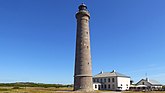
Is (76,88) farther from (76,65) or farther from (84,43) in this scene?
(84,43)

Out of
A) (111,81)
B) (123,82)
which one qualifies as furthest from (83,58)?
(123,82)

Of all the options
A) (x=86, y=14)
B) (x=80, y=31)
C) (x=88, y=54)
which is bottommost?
(x=88, y=54)

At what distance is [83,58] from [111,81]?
21.9m

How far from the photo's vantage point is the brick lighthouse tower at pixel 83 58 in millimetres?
35469

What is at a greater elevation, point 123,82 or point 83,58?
point 83,58

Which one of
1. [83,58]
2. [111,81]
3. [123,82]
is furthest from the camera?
[123,82]

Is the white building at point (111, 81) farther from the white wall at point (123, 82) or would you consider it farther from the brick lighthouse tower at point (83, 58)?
the brick lighthouse tower at point (83, 58)

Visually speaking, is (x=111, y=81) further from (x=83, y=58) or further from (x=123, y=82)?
(x=83, y=58)

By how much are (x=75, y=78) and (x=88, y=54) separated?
5020 mm

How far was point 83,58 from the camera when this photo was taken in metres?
35.7

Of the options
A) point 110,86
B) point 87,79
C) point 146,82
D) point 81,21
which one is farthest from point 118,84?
point 81,21

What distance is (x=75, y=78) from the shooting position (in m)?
36.3

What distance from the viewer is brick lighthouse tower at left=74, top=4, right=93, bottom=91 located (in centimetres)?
3547

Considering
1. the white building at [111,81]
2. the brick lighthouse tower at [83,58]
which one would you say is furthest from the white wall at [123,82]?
the brick lighthouse tower at [83,58]
